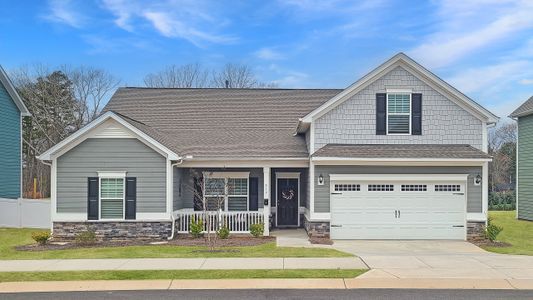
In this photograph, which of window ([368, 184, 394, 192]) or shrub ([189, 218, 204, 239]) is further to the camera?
window ([368, 184, 394, 192])

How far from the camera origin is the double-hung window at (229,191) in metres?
21.8

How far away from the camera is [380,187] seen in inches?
769

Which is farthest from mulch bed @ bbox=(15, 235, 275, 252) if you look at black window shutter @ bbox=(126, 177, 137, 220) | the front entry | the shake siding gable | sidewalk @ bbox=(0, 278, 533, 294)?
the shake siding gable

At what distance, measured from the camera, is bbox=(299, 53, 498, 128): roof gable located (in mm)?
19391

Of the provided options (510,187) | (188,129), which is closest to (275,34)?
(188,129)

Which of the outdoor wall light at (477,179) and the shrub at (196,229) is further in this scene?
the shrub at (196,229)

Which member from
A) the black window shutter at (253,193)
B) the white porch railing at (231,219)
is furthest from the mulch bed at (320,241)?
the black window shutter at (253,193)

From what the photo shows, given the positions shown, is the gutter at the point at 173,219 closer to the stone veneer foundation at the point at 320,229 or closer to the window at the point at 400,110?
the stone veneer foundation at the point at 320,229

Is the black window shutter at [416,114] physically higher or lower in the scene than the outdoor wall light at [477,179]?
higher

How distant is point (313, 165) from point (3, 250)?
10.8 m

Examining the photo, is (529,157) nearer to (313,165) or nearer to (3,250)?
(313,165)

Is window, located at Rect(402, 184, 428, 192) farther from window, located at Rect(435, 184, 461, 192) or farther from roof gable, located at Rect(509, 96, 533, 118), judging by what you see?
roof gable, located at Rect(509, 96, 533, 118)

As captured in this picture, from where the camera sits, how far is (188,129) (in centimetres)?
2438

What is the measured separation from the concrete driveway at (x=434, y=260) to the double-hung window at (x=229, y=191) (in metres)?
5.20
